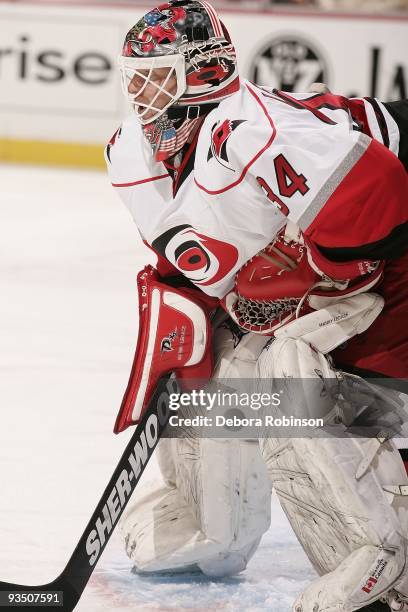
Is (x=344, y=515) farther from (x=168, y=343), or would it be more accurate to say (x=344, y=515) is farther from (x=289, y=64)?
(x=289, y=64)

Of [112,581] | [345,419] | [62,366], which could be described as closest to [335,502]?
[345,419]

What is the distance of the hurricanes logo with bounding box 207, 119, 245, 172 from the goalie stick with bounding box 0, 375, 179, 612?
457 millimetres

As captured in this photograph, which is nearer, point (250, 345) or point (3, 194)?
point (250, 345)

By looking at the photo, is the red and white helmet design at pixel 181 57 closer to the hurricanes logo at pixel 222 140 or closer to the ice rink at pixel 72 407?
the hurricanes logo at pixel 222 140

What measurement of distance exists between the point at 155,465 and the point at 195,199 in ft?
2.95

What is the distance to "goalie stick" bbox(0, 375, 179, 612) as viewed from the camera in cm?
186

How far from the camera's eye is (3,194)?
19.4ft

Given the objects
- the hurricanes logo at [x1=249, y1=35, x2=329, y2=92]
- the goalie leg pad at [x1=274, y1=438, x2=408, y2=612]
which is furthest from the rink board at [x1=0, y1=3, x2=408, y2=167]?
the goalie leg pad at [x1=274, y1=438, x2=408, y2=612]

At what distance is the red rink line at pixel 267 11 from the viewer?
6762 millimetres

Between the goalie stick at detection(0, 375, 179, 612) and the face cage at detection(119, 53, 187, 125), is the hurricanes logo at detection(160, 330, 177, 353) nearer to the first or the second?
the goalie stick at detection(0, 375, 179, 612)

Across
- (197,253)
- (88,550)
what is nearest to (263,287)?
(197,253)

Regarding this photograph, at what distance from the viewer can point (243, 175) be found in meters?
1.77

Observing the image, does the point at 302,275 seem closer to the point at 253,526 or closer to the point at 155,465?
the point at 253,526

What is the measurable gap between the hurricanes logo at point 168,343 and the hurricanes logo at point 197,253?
0.10 m
